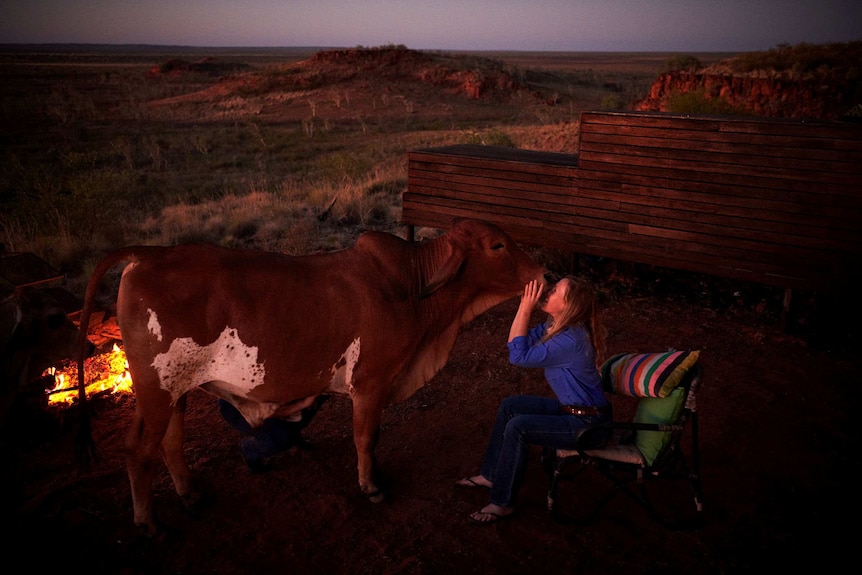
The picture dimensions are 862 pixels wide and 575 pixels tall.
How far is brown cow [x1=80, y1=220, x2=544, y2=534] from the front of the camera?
3.54m

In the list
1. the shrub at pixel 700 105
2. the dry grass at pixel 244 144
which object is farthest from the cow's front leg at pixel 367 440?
the shrub at pixel 700 105

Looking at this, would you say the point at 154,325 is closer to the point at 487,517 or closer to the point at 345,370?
the point at 345,370

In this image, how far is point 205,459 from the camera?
4.84m

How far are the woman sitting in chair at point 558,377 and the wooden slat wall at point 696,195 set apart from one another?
13.2 ft

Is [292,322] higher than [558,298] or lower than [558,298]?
lower

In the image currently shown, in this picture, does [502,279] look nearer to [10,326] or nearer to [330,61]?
[10,326]

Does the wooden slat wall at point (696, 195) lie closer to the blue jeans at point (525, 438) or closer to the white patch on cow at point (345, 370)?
the blue jeans at point (525, 438)

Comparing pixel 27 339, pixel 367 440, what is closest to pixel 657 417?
pixel 367 440

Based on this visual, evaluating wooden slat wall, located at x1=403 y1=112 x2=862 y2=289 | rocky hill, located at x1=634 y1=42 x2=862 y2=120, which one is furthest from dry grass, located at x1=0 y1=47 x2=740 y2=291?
rocky hill, located at x1=634 y1=42 x2=862 y2=120

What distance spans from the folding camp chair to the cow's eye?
3.88m

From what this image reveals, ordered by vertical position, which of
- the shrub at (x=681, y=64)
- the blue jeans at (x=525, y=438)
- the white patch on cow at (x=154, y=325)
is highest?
the shrub at (x=681, y=64)

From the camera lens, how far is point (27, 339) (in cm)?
422

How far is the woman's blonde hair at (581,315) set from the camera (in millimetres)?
3730

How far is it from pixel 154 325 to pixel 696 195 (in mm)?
6219
